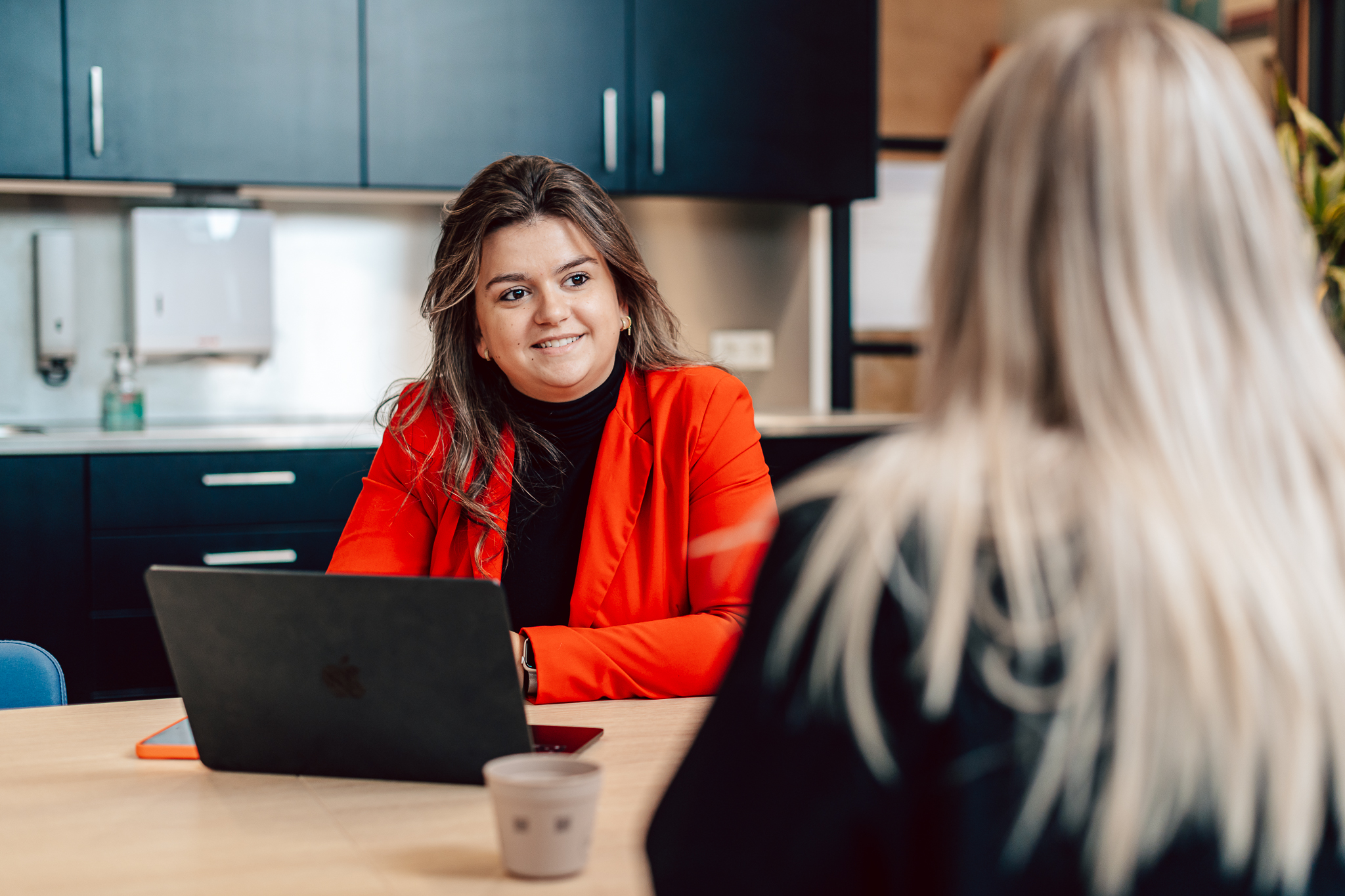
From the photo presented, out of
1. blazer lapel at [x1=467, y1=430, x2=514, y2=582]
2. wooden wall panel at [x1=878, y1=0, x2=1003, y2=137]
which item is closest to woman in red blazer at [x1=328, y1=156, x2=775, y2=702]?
blazer lapel at [x1=467, y1=430, x2=514, y2=582]

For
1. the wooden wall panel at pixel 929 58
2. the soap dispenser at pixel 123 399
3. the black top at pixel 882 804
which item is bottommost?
the black top at pixel 882 804

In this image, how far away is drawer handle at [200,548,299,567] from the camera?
283 centimetres

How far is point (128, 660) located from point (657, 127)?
187cm

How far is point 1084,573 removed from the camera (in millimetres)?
543

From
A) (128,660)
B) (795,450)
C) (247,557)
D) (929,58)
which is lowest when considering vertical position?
(128,660)

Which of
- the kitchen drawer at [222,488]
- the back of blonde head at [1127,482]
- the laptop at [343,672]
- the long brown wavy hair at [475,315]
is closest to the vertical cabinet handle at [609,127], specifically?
the kitchen drawer at [222,488]

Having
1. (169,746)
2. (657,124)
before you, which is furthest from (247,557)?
(169,746)

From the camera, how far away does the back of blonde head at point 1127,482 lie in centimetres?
54

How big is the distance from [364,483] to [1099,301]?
1282 millimetres

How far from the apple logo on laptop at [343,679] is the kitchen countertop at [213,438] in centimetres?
182

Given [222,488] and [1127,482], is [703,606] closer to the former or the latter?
[1127,482]

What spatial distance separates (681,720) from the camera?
1.24m

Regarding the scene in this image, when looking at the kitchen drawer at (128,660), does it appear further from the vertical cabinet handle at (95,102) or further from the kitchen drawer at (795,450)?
the kitchen drawer at (795,450)

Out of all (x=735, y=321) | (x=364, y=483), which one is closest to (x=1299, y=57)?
(x=735, y=321)
